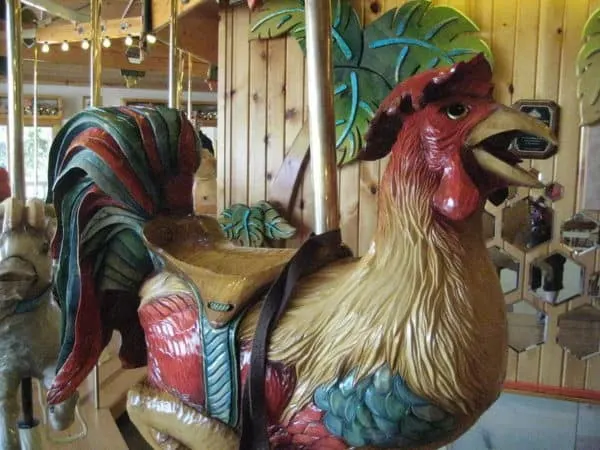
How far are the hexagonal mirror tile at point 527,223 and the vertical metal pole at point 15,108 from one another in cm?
134

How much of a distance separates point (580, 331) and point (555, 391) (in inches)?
7.4

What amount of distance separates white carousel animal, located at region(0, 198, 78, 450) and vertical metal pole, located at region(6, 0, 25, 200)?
0.10 feet

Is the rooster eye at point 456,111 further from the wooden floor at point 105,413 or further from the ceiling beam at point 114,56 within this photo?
the ceiling beam at point 114,56

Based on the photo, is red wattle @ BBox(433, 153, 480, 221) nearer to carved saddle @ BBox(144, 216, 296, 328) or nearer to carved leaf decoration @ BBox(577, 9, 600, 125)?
carved saddle @ BBox(144, 216, 296, 328)

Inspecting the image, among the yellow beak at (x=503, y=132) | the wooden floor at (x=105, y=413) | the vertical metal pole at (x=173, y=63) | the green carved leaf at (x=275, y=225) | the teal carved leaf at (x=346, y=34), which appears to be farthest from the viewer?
the green carved leaf at (x=275, y=225)

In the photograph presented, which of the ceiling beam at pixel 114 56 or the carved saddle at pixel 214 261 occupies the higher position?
the ceiling beam at pixel 114 56

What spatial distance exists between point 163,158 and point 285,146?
133 centimetres

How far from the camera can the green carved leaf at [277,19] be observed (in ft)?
5.92

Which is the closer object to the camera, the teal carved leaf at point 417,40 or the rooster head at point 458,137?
the rooster head at point 458,137

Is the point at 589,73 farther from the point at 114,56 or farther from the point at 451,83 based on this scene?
the point at 114,56

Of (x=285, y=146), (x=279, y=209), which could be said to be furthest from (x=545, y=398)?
(x=285, y=146)

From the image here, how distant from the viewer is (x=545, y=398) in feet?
5.32

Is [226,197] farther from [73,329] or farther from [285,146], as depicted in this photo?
[73,329]

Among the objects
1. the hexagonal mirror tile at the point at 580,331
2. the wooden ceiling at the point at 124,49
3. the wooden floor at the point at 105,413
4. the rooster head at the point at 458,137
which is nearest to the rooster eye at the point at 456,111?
the rooster head at the point at 458,137
